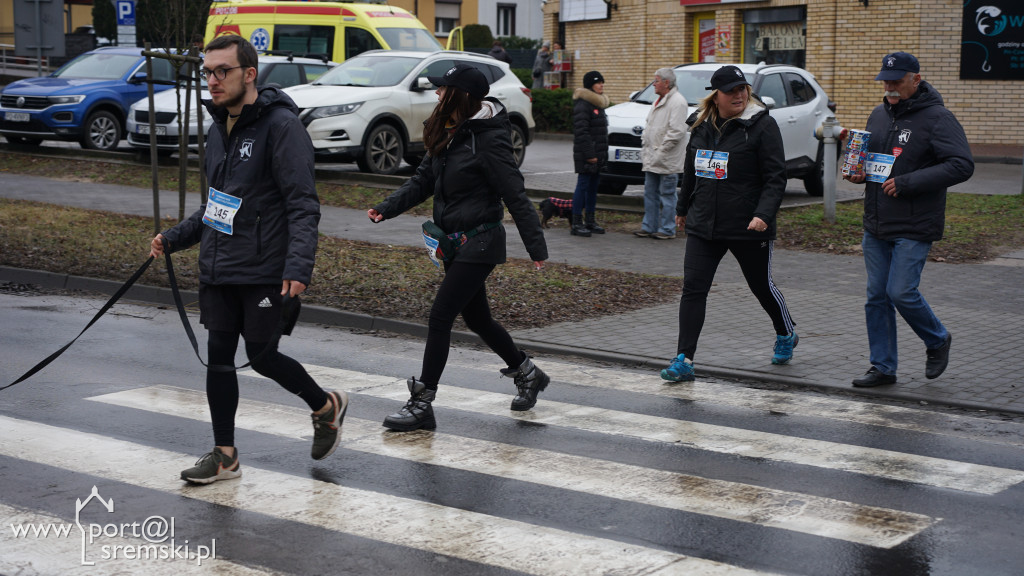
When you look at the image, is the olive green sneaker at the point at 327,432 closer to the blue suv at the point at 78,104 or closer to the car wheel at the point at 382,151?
the car wheel at the point at 382,151

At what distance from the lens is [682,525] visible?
493cm

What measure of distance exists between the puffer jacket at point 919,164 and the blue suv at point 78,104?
15728mm

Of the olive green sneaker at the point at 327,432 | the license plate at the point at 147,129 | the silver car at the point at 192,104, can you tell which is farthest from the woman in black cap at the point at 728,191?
the license plate at the point at 147,129

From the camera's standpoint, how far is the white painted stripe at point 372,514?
14.7 feet

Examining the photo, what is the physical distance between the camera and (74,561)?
446cm

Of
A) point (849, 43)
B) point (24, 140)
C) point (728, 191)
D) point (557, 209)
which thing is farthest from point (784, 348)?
point (849, 43)

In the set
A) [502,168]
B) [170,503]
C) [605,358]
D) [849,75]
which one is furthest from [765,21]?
[170,503]

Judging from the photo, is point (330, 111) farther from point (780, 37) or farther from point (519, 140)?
point (780, 37)

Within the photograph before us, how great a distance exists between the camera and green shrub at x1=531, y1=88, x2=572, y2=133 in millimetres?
30203

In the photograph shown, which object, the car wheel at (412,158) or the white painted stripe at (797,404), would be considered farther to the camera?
the car wheel at (412,158)

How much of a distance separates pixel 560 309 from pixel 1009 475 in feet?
15.2

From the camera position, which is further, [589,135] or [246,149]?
[589,135]

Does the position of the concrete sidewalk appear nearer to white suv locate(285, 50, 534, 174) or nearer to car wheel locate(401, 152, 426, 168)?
white suv locate(285, 50, 534, 174)

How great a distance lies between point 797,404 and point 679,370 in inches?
30.9
